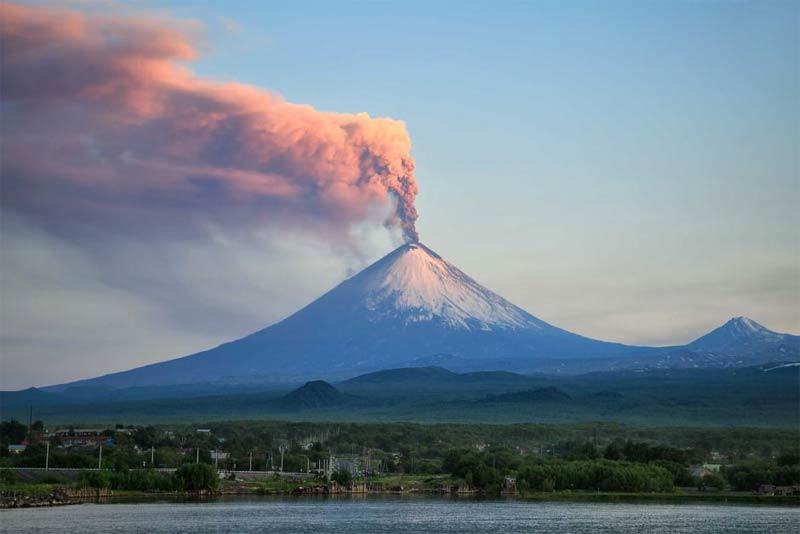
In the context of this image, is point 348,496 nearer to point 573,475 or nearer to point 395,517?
point 573,475

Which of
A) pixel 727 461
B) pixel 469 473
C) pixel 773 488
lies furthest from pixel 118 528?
pixel 727 461

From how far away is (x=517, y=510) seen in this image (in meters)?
79.6

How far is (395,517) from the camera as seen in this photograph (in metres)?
73.4

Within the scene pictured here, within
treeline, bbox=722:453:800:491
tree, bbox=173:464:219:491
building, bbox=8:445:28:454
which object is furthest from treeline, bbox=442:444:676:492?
building, bbox=8:445:28:454

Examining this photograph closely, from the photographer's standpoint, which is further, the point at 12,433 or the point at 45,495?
the point at 12,433

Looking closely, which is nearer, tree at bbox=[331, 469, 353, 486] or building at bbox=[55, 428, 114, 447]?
tree at bbox=[331, 469, 353, 486]

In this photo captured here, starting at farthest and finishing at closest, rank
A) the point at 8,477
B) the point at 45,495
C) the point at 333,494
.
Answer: the point at 333,494
the point at 8,477
the point at 45,495

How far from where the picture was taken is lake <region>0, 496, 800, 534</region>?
6625 cm

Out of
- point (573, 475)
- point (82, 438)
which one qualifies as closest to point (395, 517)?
point (573, 475)

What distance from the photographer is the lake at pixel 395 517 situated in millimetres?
66250

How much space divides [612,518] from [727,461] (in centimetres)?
4413

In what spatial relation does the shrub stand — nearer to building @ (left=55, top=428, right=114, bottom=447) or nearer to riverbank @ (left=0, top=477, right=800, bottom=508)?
riverbank @ (left=0, top=477, right=800, bottom=508)

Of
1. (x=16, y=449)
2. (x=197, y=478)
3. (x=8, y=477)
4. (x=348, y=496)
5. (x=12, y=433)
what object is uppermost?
(x=12, y=433)

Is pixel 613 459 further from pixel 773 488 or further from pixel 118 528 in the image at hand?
pixel 118 528
